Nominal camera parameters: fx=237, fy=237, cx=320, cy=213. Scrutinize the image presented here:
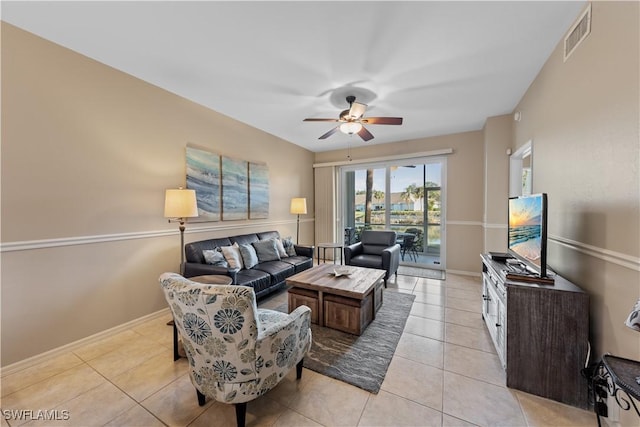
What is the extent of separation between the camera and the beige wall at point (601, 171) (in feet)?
4.42

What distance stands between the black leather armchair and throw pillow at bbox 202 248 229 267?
2.09m

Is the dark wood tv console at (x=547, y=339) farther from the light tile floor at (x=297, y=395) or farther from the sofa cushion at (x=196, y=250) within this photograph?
the sofa cushion at (x=196, y=250)

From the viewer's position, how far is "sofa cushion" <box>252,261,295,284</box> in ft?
11.1

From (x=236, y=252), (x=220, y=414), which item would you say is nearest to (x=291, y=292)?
(x=236, y=252)

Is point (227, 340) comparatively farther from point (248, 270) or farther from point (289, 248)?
point (289, 248)

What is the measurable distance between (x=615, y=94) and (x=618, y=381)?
162cm

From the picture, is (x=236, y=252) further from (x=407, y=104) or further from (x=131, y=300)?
(x=407, y=104)

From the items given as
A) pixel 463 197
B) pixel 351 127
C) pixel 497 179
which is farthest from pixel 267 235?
pixel 497 179

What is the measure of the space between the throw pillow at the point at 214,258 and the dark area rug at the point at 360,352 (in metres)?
1.44

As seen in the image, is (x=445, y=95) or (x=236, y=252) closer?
(x=445, y=95)

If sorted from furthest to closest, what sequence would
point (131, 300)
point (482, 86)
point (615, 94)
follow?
1. point (482, 86)
2. point (131, 300)
3. point (615, 94)

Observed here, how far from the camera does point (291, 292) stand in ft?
9.29

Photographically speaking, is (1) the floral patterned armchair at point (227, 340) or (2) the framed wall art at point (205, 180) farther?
(2) the framed wall art at point (205, 180)

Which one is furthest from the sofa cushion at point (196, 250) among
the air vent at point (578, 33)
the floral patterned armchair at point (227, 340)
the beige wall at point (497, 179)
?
the beige wall at point (497, 179)
